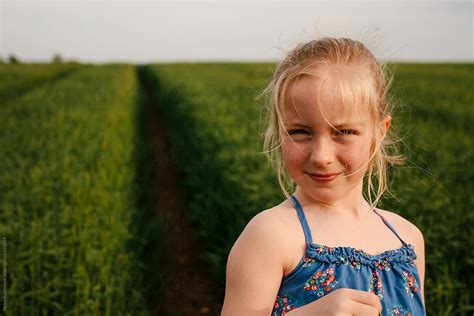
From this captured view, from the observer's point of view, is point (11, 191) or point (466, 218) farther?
point (11, 191)

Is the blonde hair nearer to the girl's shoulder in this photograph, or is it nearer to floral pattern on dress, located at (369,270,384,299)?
the girl's shoulder

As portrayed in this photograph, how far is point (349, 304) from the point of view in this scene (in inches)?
42.9

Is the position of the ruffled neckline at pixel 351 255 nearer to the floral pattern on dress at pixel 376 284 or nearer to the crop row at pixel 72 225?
the floral pattern on dress at pixel 376 284

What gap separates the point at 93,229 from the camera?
140 inches

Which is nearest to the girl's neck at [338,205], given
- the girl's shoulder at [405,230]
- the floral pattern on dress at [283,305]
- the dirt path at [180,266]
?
the girl's shoulder at [405,230]

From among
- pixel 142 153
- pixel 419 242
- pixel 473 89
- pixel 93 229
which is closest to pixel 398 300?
pixel 419 242

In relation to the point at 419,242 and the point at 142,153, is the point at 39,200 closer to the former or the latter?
the point at 419,242

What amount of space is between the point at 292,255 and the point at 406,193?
9.35ft

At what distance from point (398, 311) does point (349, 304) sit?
0.96 ft

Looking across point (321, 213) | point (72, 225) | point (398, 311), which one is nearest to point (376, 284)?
point (398, 311)

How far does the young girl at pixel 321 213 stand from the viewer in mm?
1232

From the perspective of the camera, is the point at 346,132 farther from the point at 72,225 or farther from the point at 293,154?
the point at 72,225

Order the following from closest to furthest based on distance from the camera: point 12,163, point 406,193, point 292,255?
point 292,255, point 406,193, point 12,163

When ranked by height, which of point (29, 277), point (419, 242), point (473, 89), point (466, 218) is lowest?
point (29, 277)
